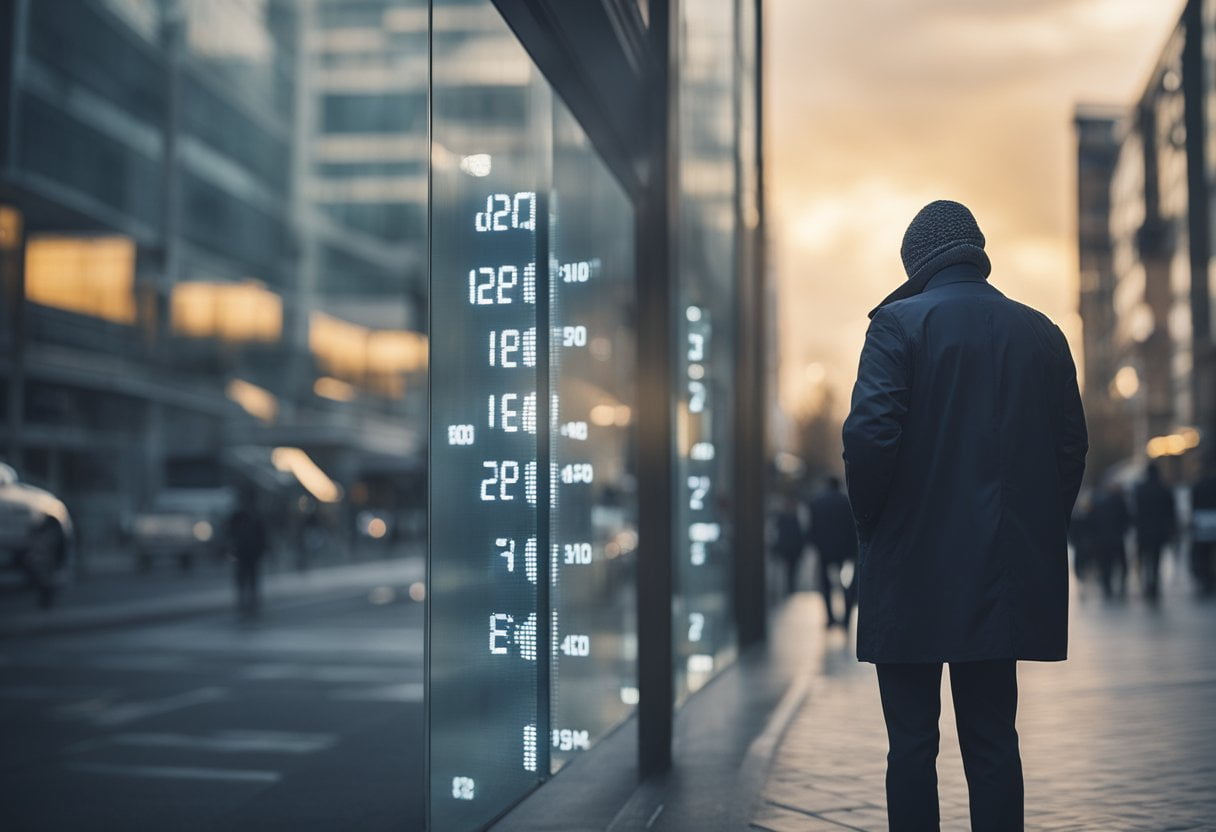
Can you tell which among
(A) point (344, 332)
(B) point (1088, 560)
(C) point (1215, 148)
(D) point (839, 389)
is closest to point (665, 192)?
(B) point (1088, 560)

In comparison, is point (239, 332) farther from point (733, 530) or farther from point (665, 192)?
point (665, 192)

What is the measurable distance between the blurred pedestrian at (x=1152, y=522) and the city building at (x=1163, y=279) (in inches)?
1196

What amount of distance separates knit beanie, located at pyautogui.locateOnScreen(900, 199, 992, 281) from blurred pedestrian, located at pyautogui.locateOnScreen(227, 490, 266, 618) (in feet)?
67.1

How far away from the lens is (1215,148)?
5056cm

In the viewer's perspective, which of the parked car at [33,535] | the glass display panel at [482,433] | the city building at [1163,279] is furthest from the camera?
the city building at [1163,279]

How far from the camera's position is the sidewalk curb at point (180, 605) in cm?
2039

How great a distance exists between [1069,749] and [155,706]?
764cm

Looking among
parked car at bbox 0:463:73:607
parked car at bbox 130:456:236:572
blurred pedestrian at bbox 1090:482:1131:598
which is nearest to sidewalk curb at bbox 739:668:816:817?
blurred pedestrian at bbox 1090:482:1131:598

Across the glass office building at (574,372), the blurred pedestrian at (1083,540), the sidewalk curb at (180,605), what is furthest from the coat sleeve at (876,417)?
the blurred pedestrian at (1083,540)

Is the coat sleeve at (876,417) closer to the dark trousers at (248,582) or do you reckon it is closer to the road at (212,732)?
the road at (212,732)

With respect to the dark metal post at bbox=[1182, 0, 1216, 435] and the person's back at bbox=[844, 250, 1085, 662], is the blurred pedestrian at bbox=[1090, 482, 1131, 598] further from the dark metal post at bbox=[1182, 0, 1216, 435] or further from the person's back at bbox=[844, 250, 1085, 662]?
the dark metal post at bbox=[1182, 0, 1216, 435]

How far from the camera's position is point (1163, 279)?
69.2m

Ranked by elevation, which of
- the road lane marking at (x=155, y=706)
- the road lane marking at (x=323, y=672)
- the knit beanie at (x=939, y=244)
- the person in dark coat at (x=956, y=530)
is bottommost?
the road lane marking at (x=323, y=672)

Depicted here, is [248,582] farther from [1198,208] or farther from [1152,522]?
[1198,208]
